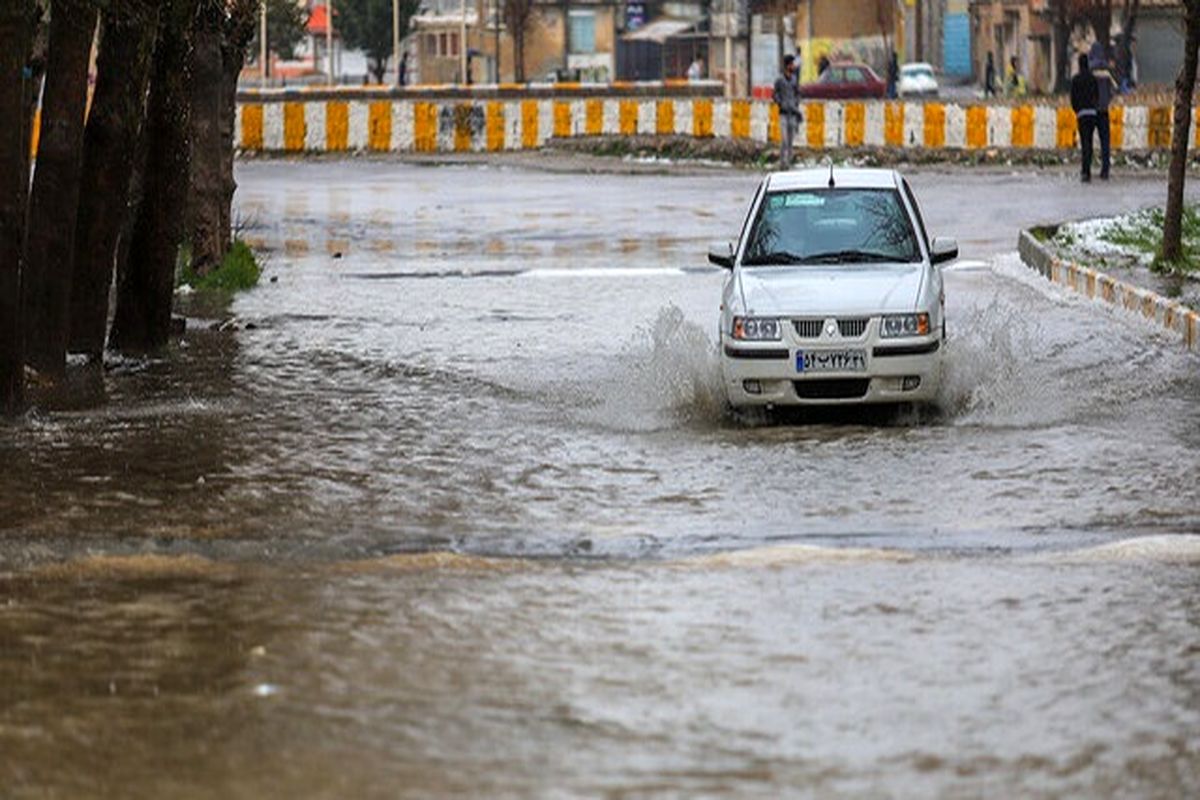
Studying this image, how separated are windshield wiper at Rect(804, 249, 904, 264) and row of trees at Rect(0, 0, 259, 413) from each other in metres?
4.68

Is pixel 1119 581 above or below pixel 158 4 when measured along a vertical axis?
below

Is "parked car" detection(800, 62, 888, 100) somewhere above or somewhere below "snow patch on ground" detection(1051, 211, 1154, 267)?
above

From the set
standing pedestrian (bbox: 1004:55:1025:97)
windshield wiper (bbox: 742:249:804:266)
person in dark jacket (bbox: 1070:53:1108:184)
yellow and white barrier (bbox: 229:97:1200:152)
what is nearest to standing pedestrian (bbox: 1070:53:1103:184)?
person in dark jacket (bbox: 1070:53:1108:184)

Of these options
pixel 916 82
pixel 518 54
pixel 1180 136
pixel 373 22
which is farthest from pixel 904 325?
pixel 373 22

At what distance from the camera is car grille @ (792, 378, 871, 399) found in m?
15.9

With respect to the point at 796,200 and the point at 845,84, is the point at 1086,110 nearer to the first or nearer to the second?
the point at 796,200

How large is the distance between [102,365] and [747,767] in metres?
11.9

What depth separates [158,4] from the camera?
18.1 meters

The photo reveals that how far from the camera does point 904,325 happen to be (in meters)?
15.9

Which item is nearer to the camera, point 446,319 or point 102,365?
point 102,365

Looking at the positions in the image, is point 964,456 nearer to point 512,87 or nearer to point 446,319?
point 446,319

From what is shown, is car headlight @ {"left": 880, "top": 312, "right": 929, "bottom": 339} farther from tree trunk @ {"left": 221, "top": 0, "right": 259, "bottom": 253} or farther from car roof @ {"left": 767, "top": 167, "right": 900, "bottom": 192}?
tree trunk @ {"left": 221, "top": 0, "right": 259, "bottom": 253}

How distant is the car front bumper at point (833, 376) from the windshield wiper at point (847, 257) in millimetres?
997

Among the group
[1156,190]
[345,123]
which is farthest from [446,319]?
[345,123]
